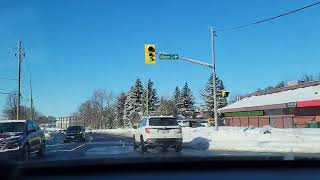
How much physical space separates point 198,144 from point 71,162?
32513 millimetres

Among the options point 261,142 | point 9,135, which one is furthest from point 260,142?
point 9,135

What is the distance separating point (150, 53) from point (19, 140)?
13389 millimetres

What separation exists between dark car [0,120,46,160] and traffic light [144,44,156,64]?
401 inches

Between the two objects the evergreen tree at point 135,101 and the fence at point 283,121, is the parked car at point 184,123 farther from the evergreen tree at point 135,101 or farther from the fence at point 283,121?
the evergreen tree at point 135,101

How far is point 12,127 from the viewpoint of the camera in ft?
77.4

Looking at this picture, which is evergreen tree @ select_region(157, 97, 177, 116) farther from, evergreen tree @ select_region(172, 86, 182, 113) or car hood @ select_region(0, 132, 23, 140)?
car hood @ select_region(0, 132, 23, 140)

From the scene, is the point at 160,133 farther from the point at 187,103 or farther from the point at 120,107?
the point at 120,107

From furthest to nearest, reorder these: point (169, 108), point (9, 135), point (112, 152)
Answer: point (169, 108), point (112, 152), point (9, 135)

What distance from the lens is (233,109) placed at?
2785 inches

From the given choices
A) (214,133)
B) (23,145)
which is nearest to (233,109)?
(214,133)

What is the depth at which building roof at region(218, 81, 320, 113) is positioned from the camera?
5533 centimetres

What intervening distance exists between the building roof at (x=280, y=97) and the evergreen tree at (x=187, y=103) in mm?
60880

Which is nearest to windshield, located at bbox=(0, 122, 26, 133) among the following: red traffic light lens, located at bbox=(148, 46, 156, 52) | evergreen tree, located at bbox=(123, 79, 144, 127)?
red traffic light lens, located at bbox=(148, 46, 156, 52)

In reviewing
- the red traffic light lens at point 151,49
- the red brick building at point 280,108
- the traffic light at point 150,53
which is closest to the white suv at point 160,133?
the traffic light at point 150,53
